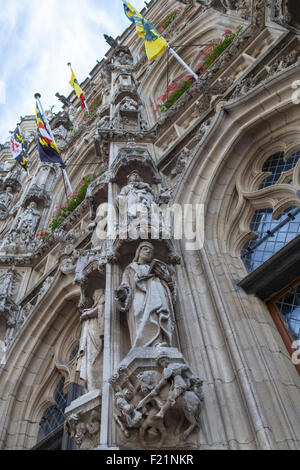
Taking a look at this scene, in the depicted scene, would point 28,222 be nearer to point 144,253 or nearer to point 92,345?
point 92,345

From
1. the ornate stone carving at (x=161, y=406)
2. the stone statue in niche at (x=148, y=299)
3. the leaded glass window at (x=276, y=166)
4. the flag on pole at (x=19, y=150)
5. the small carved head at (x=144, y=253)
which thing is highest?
the flag on pole at (x=19, y=150)

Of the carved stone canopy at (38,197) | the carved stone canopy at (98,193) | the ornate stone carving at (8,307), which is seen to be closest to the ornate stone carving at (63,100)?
the carved stone canopy at (38,197)

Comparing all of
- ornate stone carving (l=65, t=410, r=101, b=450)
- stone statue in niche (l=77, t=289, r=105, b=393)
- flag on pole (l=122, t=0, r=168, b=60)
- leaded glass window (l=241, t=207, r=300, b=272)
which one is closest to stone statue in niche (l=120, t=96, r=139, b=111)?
flag on pole (l=122, t=0, r=168, b=60)

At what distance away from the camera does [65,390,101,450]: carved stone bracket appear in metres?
3.35

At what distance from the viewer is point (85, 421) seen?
11.3 ft

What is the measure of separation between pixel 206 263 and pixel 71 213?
6397 millimetres

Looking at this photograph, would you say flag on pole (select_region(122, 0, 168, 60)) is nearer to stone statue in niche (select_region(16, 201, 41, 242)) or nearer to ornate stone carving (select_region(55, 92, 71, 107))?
stone statue in niche (select_region(16, 201, 41, 242))

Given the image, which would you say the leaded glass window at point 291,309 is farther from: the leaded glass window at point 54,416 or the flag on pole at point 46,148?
the flag on pole at point 46,148

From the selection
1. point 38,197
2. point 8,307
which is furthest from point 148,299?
point 38,197

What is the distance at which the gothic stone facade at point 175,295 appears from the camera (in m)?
3.05

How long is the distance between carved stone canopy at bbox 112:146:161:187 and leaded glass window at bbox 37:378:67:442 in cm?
389

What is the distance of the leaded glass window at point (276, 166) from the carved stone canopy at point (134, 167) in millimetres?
1730

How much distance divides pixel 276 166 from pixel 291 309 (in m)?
2.50
